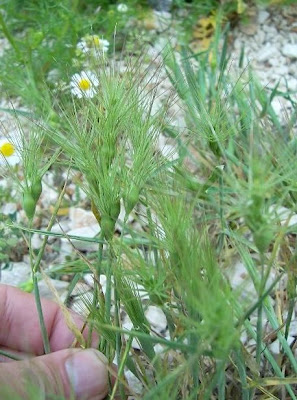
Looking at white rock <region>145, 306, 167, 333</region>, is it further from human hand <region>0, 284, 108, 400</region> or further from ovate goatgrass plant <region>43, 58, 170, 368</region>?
ovate goatgrass plant <region>43, 58, 170, 368</region>

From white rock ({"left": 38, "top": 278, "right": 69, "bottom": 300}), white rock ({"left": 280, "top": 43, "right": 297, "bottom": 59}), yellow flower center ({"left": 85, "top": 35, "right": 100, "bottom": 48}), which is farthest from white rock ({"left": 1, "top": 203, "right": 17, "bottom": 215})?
white rock ({"left": 280, "top": 43, "right": 297, "bottom": 59})

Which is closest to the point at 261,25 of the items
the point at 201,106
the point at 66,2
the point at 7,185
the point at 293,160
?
the point at 66,2

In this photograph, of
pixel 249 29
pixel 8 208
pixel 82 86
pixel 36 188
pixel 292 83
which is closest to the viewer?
pixel 36 188

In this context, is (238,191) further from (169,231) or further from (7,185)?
(7,185)

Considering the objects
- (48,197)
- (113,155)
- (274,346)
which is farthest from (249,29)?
(113,155)

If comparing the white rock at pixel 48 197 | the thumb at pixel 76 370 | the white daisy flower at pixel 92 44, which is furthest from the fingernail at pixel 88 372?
the white rock at pixel 48 197

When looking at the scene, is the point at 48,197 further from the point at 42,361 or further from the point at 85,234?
the point at 42,361

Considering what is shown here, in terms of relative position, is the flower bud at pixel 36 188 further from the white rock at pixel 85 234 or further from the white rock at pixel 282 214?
the white rock at pixel 85 234
